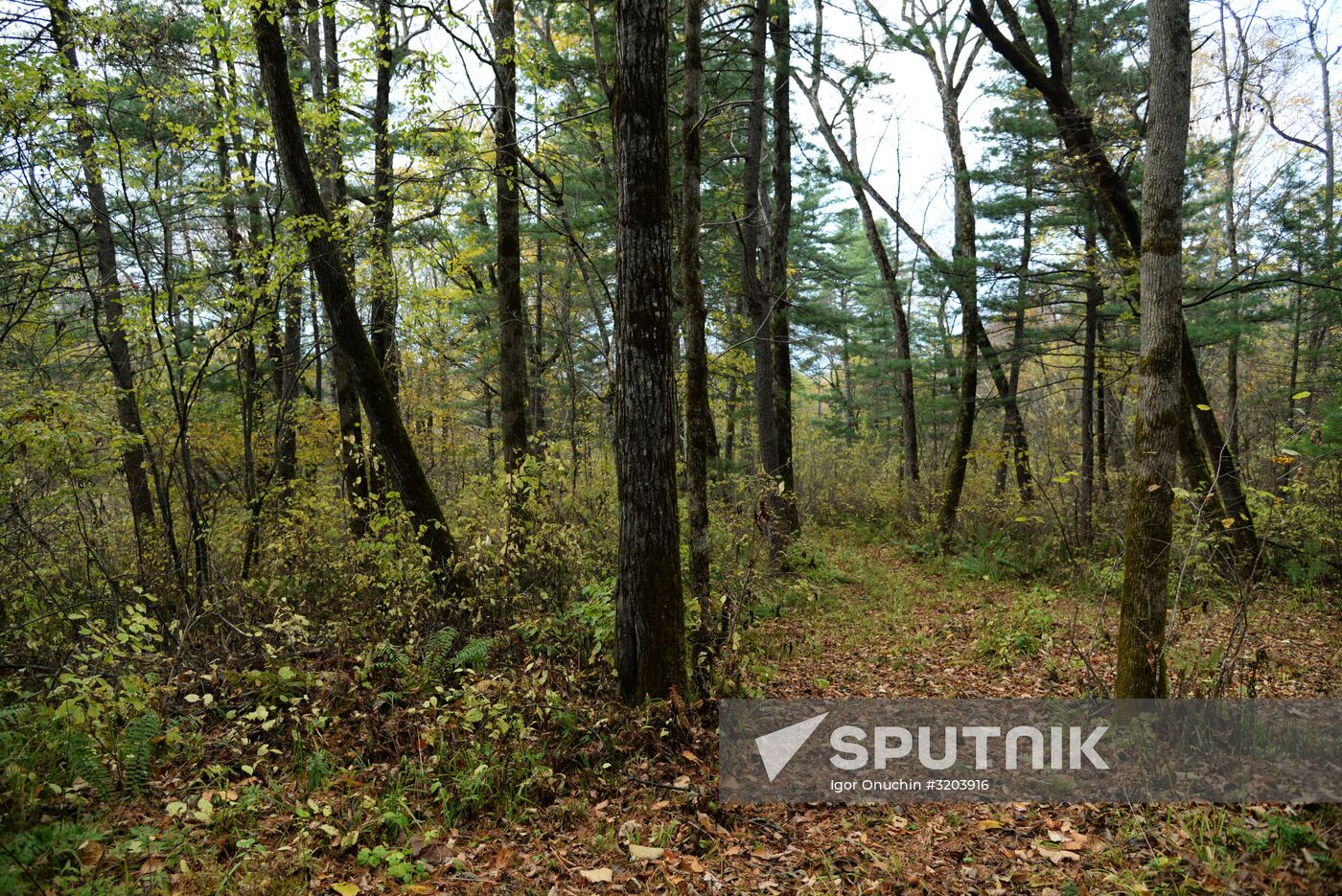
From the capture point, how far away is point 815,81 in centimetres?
1432

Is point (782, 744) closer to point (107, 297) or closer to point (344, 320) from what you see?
point (344, 320)

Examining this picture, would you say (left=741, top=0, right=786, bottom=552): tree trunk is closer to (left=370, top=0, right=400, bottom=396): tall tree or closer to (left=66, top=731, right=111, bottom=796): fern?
(left=370, top=0, right=400, bottom=396): tall tree

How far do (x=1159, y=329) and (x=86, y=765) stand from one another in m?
7.17

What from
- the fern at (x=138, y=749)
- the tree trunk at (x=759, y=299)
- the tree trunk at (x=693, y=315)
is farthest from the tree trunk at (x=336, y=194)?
the tree trunk at (x=759, y=299)

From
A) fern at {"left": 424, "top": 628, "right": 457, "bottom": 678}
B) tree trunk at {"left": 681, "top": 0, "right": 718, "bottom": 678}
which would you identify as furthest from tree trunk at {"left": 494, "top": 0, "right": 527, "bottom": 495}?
fern at {"left": 424, "top": 628, "right": 457, "bottom": 678}

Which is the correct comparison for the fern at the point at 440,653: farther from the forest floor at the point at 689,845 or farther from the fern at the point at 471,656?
the forest floor at the point at 689,845

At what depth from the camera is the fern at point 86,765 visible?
3805 mm

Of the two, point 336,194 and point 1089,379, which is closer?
point 336,194

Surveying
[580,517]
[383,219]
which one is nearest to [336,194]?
[383,219]

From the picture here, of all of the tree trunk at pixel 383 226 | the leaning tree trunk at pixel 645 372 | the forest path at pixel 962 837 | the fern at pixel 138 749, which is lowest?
the forest path at pixel 962 837

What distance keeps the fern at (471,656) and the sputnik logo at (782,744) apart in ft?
7.90

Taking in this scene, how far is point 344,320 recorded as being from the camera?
724cm

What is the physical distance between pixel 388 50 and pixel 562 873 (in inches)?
431

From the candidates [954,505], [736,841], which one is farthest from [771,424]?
[736,841]
